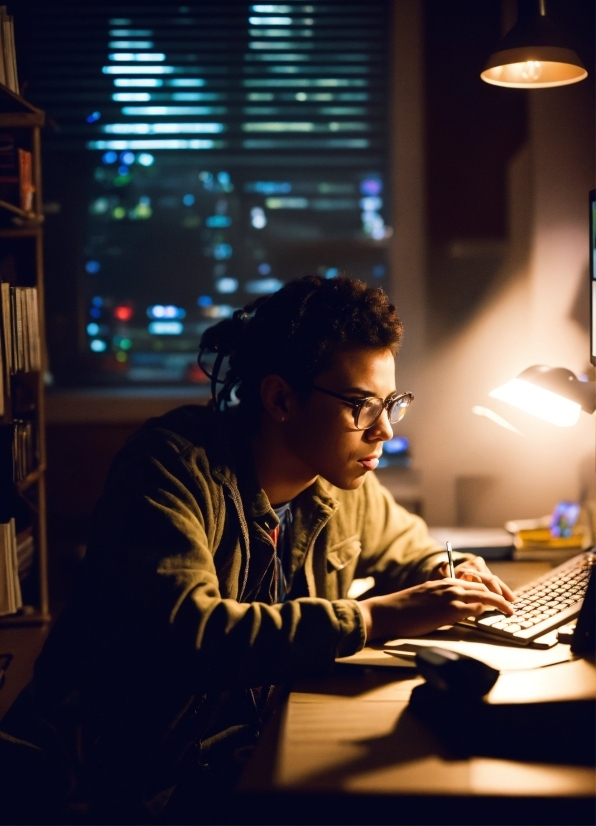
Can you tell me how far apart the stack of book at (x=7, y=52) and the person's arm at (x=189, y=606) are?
122cm

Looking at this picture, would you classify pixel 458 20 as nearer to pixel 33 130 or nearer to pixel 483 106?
pixel 483 106

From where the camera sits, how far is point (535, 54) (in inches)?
72.3

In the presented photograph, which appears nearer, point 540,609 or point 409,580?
point 540,609

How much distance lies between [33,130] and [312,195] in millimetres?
1309

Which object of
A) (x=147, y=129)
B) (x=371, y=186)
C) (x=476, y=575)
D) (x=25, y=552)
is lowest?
(x=25, y=552)

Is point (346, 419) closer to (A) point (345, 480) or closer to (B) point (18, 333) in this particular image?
(A) point (345, 480)

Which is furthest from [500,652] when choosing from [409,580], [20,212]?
[20,212]

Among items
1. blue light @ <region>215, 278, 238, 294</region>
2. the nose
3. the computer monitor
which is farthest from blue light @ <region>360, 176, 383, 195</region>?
the nose

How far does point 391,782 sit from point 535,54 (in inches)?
62.0

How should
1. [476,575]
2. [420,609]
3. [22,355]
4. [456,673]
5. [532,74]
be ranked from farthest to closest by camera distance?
[22,355] < [532,74] < [476,575] < [420,609] < [456,673]

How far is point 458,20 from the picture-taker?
3.08 m

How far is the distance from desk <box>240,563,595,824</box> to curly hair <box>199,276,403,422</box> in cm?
61

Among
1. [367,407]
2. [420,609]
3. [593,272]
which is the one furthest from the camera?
[593,272]

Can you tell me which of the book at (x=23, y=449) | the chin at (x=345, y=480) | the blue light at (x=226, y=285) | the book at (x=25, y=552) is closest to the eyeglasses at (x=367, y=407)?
the chin at (x=345, y=480)
